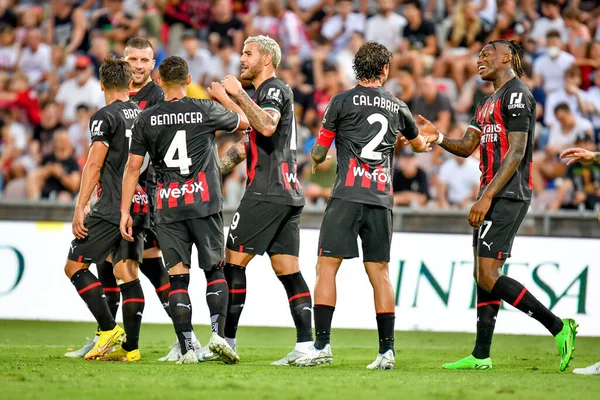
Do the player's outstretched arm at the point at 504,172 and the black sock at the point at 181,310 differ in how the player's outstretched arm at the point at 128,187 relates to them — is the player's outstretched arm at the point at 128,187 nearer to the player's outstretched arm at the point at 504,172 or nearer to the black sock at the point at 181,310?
the black sock at the point at 181,310

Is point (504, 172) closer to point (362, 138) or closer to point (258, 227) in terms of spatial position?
point (362, 138)

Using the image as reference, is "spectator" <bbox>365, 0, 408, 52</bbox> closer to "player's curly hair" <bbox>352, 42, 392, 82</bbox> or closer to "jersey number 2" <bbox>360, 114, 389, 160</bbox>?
"player's curly hair" <bbox>352, 42, 392, 82</bbox>

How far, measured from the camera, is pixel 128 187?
7586 mm

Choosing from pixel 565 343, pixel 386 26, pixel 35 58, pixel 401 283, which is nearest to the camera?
pixel 565 343

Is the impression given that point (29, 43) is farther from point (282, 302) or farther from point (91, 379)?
point (91, 379)

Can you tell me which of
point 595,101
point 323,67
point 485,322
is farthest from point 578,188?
point 485,322

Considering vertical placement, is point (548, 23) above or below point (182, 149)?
above

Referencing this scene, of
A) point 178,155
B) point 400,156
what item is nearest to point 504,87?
point 178,155

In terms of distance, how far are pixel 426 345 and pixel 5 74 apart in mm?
10255

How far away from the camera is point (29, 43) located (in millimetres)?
17609

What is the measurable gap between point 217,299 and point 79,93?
9569 mm

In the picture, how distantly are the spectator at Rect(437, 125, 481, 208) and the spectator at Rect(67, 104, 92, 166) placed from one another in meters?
5.67

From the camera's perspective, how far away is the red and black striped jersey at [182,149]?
7.54 m

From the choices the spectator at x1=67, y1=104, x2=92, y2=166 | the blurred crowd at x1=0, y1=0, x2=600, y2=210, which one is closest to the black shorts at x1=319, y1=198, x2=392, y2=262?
the blurred crowd at x1=0, y1=0, x2=600, y2=210
